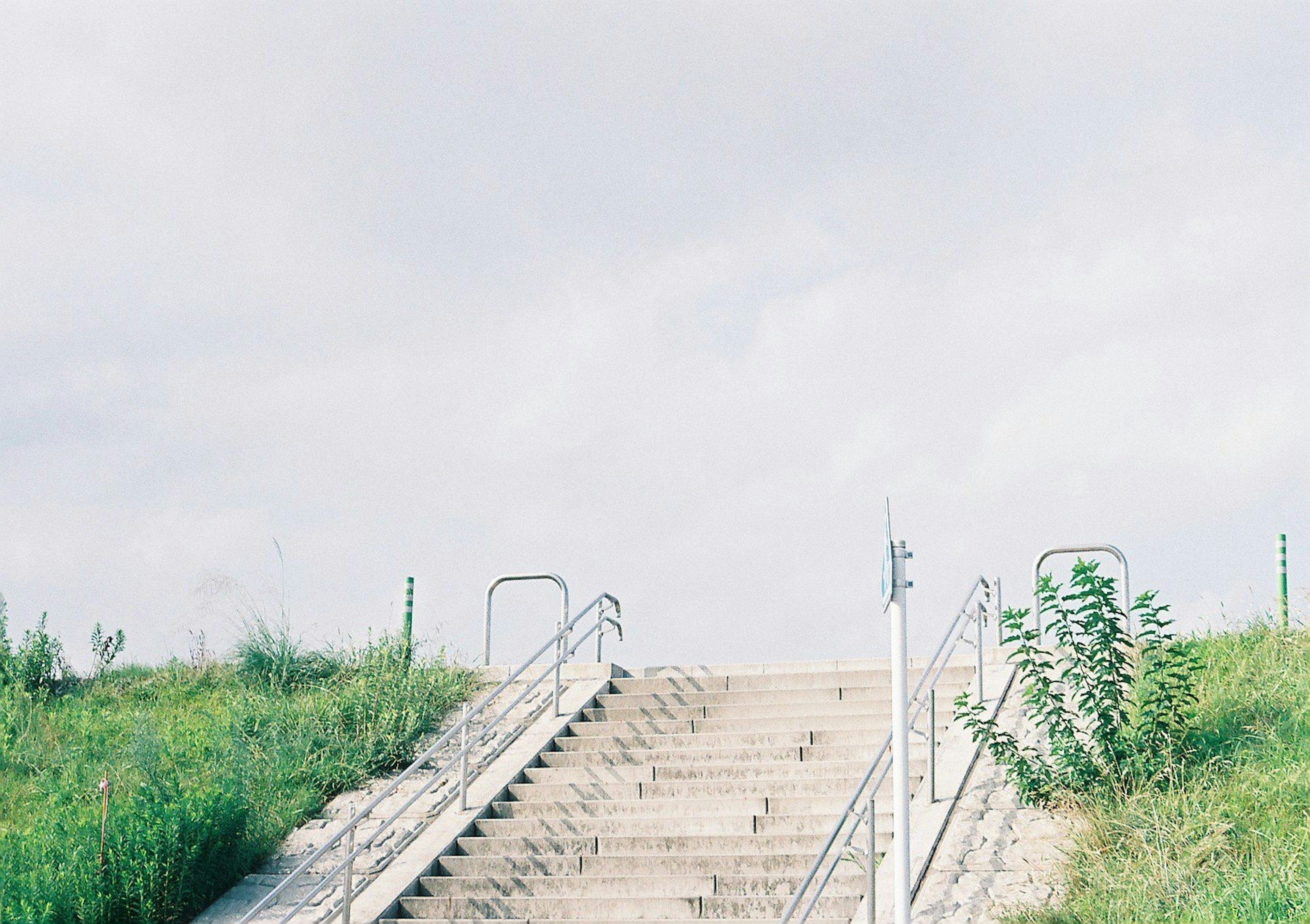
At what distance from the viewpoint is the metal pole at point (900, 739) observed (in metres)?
6.35

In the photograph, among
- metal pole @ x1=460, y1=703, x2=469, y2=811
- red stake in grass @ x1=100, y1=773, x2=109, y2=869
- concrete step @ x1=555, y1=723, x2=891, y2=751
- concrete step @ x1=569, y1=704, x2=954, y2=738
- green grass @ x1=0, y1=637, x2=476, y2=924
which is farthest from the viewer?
concrete step @ x1=569, y1=704, x2=954, y2=738

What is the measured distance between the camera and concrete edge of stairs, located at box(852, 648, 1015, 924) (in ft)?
27.4

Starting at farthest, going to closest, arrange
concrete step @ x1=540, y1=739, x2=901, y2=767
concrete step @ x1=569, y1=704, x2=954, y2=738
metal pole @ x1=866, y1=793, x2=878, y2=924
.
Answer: concrete step @ x1=569, y1=704, x2=954, y2=738, concrete step @ x1=540, y1=739, x2=901, y2=767, metal pole @ x1=866, y1=793, x2=878, y2=924

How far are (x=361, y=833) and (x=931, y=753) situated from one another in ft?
14.7

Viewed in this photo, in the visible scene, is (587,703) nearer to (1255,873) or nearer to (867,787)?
(867,787)

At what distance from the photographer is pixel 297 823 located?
1073cm

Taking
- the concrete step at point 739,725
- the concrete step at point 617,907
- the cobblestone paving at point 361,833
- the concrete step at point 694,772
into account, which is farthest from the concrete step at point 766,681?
the concrete step at point 617,907

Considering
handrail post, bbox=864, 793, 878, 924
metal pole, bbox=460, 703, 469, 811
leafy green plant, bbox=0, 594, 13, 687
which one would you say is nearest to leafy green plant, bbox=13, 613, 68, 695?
leafy green plant, bbox=0, 594, 13, 687

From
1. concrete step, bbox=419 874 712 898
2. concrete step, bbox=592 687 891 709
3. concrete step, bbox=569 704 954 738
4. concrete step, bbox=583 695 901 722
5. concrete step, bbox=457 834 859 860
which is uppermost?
concrete step, bbox=592 687 891 709

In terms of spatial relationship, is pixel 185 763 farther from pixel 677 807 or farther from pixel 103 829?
pixel 677 807

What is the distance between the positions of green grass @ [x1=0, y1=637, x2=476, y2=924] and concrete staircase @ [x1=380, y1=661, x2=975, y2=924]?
1.44 meters

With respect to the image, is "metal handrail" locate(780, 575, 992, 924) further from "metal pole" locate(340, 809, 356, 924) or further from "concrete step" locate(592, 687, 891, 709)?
"metal pole" locate(340, 809, 356, 924)

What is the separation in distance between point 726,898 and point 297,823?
3.77m

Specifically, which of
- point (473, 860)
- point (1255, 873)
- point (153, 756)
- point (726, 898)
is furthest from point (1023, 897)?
point (153, 756)
